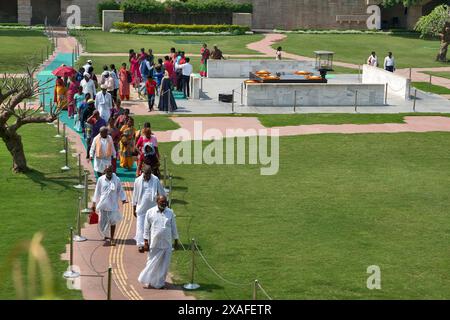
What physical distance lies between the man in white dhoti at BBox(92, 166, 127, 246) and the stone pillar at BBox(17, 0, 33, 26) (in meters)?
50.1

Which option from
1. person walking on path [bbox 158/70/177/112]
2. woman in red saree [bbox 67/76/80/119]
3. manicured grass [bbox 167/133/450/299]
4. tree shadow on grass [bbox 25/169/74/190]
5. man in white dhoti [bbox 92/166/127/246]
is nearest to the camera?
manicured grass [bbox 167/133/450/299]

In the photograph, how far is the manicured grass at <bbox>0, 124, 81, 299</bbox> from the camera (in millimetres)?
15235

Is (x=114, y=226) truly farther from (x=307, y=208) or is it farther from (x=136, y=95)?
(x=136, y=95)

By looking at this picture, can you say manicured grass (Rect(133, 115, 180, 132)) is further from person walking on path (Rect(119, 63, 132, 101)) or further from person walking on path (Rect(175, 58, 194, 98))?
person walking on path (Rect(175, 58, 194, 98))

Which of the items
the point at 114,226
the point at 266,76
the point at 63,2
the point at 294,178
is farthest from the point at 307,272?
the point at 63,2

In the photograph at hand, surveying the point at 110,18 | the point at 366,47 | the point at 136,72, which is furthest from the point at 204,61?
the point at 110,18

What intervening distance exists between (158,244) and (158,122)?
49.8 ft

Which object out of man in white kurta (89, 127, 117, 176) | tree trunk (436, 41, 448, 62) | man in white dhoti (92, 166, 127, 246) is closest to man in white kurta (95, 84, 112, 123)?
man in white kurta (89, 127, 117, 176)

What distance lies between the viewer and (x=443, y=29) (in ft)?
158

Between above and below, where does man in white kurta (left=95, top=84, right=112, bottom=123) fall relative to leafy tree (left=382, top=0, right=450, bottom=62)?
below

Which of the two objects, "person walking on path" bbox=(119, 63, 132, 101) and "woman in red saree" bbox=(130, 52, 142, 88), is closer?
"person walking on path" bbox=(119, 63, 132, 101)

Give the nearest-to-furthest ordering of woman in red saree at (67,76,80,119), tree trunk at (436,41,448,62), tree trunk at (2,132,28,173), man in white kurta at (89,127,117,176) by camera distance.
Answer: man in white kurta at (89,127,117,176), tree trunk at (2,132,28,173), woman in red saree at (67,76,80,119), tree trunk at (436,41,448,62)

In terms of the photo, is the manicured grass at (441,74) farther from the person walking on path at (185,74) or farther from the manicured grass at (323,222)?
the manicured grass at (323,222)

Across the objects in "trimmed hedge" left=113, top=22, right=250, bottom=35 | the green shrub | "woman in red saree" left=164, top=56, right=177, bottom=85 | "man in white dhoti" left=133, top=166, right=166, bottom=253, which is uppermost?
the green shrub
